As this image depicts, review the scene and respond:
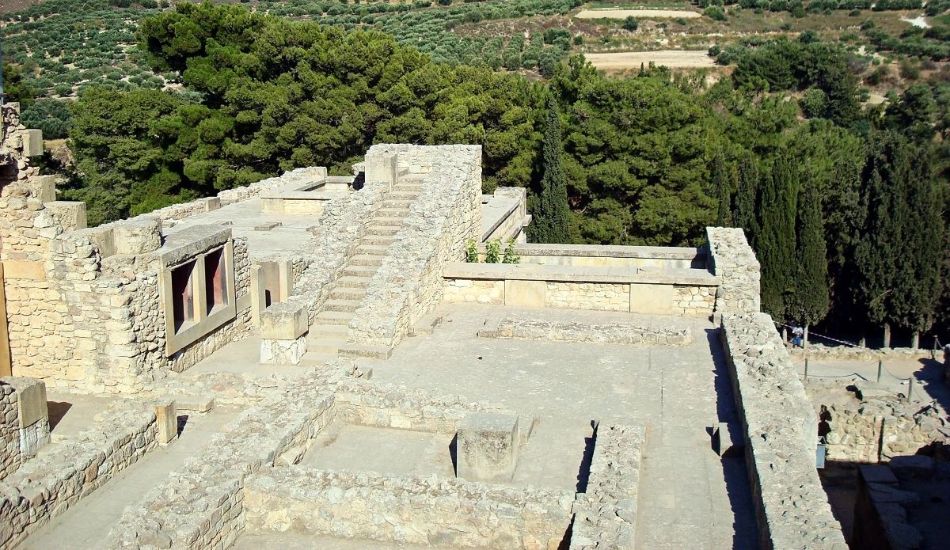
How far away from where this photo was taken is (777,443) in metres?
9.27

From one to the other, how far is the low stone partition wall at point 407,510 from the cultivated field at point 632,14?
76028mm

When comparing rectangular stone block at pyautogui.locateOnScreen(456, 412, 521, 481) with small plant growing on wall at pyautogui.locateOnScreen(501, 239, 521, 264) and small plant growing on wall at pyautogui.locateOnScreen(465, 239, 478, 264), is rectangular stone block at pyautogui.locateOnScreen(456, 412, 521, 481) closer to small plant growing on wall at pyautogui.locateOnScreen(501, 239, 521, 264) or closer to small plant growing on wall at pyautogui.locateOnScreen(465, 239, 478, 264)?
small plant growing on wall at pyautogui.locateOnScreen(465, 239, 478, 264)

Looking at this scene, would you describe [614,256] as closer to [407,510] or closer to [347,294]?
[347,294]

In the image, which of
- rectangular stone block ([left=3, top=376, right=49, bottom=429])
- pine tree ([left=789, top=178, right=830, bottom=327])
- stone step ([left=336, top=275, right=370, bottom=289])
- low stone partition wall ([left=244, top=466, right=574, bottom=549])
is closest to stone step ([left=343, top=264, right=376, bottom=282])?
stone step ([left=336, top=275, right=370, bottom=289])

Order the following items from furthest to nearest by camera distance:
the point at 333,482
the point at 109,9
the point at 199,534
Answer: the point at 109,9 → the point at 333,482 → the point at 199,534

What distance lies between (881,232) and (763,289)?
3.91 m

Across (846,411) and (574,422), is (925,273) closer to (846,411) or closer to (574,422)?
(846,411)

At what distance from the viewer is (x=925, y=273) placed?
2864 centimetres

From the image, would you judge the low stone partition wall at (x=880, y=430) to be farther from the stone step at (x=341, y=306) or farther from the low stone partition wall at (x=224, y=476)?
the low stone partition wall at (x=224, y=476)

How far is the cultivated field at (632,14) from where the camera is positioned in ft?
266

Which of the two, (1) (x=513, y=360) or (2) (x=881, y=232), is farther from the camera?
(2) (x=881, y=232)

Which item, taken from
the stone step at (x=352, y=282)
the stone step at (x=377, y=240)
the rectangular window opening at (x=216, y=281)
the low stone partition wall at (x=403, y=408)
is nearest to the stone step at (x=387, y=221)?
the stone step at (x=377, y=240)

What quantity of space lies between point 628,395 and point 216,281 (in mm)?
6162

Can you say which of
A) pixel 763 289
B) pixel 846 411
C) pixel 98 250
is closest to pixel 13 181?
pixel 98 250
